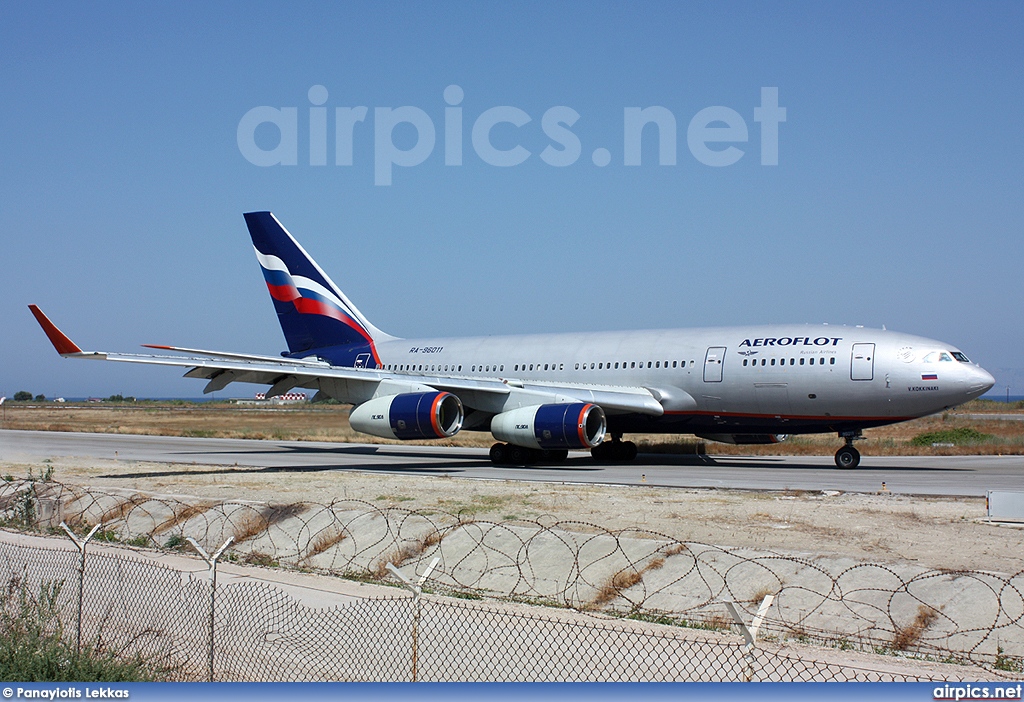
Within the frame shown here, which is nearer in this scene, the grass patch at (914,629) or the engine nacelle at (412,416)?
the grass patch at (914,629)

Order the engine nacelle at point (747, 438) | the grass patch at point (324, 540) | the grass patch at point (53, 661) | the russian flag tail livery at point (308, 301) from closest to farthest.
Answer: the grass patch at point (53, 661)
the grass patch at point (324, 540)
the engine nacelle at point (747, 438)
the russian flag tail livery at point (308, 301)

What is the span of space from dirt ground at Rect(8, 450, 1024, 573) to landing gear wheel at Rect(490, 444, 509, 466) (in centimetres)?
546

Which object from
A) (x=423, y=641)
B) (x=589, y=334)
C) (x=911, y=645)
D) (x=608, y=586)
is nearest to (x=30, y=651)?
(x=423, y=641)

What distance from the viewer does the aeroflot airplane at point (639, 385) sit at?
82.6 ft

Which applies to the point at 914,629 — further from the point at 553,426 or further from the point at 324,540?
the point at 553,426

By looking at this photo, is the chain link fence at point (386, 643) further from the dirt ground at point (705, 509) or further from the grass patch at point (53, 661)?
the dirt ground at point (705, 509)

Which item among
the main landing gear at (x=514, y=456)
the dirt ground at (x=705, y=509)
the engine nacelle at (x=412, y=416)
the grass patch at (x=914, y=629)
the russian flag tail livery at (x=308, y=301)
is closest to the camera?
the grass patch at (x=914, y=629)

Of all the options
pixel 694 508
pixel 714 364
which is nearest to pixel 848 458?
pixel 714 364

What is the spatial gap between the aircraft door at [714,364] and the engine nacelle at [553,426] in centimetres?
333

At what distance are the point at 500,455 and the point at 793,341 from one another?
9787 mm

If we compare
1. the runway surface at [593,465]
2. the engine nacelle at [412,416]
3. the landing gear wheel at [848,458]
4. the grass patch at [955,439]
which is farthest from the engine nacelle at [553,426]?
the grass patch at [955,439]

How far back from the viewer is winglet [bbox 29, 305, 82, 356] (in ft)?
80.5

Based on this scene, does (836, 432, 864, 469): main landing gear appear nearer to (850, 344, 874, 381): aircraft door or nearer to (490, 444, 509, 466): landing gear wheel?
(850, 344, 874, 381): aircraft door

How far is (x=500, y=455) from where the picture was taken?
30250mm
